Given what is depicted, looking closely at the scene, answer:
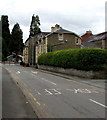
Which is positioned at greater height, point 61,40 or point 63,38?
point 63,38

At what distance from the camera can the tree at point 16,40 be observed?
A: 106m

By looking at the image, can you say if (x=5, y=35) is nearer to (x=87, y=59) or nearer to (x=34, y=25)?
(x=34, y=25)

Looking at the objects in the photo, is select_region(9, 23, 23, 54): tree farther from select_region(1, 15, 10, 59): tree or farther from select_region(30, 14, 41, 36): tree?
select_region(30, 14, 41, 36): tree

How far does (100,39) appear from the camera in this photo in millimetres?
59594

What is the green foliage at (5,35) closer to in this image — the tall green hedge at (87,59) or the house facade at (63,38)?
the house facade at (63,38)

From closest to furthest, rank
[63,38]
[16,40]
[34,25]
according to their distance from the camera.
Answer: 1. [63,38]
2. [34,25]
3. [16,40]

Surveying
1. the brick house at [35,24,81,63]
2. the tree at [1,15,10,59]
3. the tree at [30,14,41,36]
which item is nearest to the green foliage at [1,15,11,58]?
the tree at [1,15,10,59]

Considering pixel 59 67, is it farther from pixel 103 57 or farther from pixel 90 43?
pixel 90 43

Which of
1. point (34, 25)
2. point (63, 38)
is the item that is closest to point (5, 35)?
point (34, 25)

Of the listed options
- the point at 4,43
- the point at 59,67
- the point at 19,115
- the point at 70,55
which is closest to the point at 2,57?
the point at 4,43

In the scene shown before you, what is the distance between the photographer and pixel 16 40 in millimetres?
105562

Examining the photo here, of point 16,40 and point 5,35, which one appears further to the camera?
point 5,35

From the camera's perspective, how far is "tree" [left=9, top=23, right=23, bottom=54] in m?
106

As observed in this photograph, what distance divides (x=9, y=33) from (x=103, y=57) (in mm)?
89585
